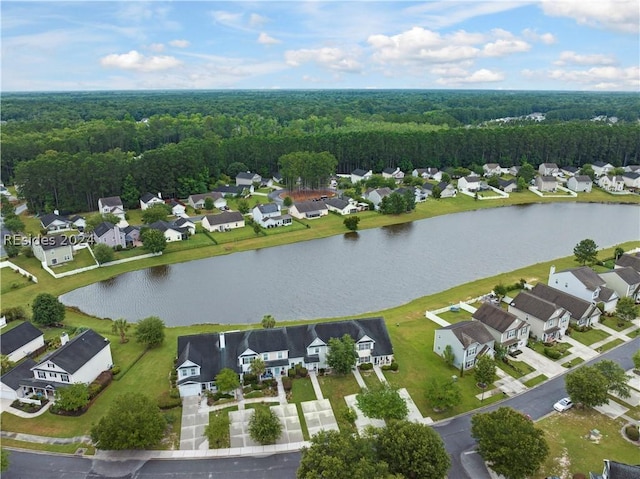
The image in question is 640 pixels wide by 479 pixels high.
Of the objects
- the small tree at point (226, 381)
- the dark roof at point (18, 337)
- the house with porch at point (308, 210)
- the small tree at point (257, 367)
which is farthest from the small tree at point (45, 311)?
the house with porch at point (308, 210)

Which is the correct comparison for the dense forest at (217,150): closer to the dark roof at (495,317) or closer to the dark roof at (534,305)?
the dark roof at (495,317)

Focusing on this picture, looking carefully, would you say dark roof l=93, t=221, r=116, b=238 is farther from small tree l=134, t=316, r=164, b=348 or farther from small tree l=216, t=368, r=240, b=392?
small tree l=216, t=368, r=240, b=392

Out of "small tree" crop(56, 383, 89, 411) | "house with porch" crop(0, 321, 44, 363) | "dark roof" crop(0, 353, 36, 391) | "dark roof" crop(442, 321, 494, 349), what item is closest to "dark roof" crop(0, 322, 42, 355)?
"house with porch" crop(0, 321, 44, 363)

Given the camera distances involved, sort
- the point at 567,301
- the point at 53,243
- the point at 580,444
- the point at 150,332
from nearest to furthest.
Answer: the point at 580,444 → the point at 150,332 → the point at 567,301 → the point at 53,243

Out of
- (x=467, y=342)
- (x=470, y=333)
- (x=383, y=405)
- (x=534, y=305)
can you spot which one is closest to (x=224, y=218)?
(x=470, y=333)

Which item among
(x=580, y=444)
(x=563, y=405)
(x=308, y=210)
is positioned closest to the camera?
(x=580, y=444)

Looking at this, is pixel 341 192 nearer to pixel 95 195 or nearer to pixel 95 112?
pixel 95 195

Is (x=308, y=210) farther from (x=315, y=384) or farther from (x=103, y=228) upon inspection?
(x=315, y=384)
